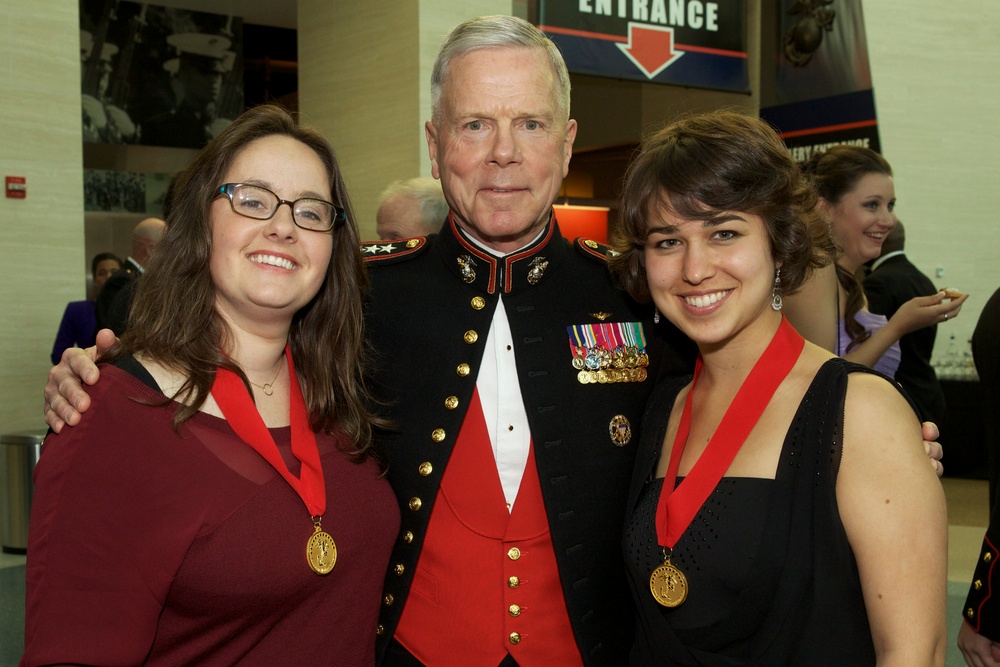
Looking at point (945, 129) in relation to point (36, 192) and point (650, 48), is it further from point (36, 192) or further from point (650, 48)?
point (36, 192)

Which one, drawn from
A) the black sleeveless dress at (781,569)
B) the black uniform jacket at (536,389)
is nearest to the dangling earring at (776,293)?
the black sleeveless dress at (781,569)

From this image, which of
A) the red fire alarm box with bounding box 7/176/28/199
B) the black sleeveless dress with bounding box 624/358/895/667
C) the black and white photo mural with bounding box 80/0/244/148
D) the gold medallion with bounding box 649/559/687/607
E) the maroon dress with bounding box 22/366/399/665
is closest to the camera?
the maroon dress with bounding box 22/366/399/665

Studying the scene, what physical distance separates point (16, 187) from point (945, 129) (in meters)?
7.23

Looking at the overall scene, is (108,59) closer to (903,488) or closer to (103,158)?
(103,158)

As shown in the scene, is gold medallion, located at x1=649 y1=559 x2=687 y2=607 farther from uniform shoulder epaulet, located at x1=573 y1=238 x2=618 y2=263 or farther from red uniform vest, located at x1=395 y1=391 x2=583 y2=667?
uniform shoulder epaulet, located at x1=573 y1=238 x2=618 y2=263

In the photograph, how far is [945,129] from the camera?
8.20 metres

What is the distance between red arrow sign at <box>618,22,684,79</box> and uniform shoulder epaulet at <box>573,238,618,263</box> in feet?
13.5

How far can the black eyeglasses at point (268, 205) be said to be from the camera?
5.46ft

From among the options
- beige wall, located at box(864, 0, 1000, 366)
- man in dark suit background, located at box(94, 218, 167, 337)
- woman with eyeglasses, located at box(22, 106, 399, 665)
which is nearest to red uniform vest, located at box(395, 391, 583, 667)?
woman with eyeglasses, located at box(22, 106, 399, 665)

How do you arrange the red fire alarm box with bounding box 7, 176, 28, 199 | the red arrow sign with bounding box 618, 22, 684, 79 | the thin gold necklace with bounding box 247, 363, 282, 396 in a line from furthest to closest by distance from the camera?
the red arrow sign with bounding box 618, 22, 684, 79 < the red fire alarm box with bounding box 7, 176, 28, 199 < the thin gold necklace with bounding box 247, 363, 282, 396

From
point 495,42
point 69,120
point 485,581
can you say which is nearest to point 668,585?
point 485,581

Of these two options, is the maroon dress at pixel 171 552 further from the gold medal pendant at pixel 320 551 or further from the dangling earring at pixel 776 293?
the dangling earring at pixel 776 293

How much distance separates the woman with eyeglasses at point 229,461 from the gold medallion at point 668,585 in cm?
50

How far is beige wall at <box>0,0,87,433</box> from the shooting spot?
5.34 metres
